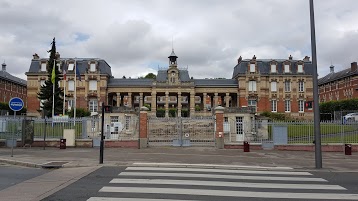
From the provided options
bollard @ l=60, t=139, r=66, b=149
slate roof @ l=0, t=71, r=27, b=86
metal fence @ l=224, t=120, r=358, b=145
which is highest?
slate roof @ l=0, t=71, r=27, b=86

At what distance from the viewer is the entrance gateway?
→ 25938 mm

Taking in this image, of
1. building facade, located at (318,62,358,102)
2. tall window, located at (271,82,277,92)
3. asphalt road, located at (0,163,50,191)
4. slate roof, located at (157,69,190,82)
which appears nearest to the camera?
asphalt road, located at (0,163,50,191)

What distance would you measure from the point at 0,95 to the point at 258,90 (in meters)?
61.2

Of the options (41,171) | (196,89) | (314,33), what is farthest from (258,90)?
(41,171)

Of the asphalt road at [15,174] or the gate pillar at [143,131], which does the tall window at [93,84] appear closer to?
the gate pillar at [143,131]

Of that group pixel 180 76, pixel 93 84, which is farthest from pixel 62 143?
pixel 180 76

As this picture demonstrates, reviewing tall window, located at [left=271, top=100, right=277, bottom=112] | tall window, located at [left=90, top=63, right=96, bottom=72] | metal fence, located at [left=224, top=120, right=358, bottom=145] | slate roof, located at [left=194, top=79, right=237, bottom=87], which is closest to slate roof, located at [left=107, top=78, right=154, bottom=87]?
tall window, located at [left=90, top=63, right=96, bottom=72]

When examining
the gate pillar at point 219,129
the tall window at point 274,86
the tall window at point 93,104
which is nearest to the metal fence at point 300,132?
the gate pillar at point 219,129

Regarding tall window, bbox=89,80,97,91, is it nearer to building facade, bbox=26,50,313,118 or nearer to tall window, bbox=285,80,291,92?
building facade, bbox=26,50,313,118

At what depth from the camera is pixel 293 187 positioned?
32.9 feet

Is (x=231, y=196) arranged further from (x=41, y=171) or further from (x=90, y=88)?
(x=90, y=88)

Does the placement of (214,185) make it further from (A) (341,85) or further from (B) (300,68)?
(A) (341,85)

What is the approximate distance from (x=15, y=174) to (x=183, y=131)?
1841 cm

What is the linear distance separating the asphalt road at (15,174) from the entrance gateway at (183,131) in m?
12.2
